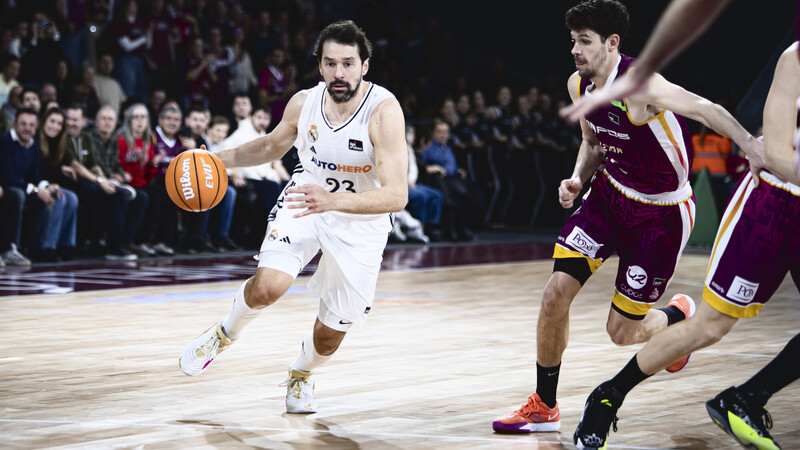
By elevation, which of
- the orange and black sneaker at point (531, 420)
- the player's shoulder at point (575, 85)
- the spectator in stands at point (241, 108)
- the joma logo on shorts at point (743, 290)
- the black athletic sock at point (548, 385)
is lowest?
the spectator in stands at point (241, 108)

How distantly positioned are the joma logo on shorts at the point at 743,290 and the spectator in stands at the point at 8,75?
938cm

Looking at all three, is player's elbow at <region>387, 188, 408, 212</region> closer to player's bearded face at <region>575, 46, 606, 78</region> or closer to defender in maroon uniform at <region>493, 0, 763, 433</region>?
defender in maroon uniform at <region>493, 0, 763, 433</region>

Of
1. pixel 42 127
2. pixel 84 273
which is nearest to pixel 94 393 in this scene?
pixel 84 273

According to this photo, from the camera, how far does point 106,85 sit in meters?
12.2

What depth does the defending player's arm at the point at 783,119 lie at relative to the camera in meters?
3.37

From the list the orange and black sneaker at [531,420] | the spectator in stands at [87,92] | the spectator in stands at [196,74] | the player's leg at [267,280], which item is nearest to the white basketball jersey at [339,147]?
the player's leg at [267,280]

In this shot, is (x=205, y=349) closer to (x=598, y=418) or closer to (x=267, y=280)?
(x=267, y=280)

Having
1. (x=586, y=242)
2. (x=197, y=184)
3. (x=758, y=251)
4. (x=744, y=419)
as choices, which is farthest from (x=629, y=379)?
(x=197, y=184)

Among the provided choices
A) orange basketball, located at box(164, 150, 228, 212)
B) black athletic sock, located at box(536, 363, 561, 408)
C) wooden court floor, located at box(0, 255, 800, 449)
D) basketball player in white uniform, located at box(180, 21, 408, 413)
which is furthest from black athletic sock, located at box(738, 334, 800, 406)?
orange basketball, located at box(164, 150, 228, 212)

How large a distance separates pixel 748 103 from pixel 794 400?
12.0m

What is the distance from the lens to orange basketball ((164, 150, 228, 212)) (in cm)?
472

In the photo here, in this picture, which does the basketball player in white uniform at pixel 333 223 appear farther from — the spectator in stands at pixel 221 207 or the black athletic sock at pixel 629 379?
the spectator in stands at pixel 221 207

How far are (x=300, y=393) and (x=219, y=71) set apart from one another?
32.0 feet

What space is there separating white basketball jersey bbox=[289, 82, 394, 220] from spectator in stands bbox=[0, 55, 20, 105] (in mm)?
7556
